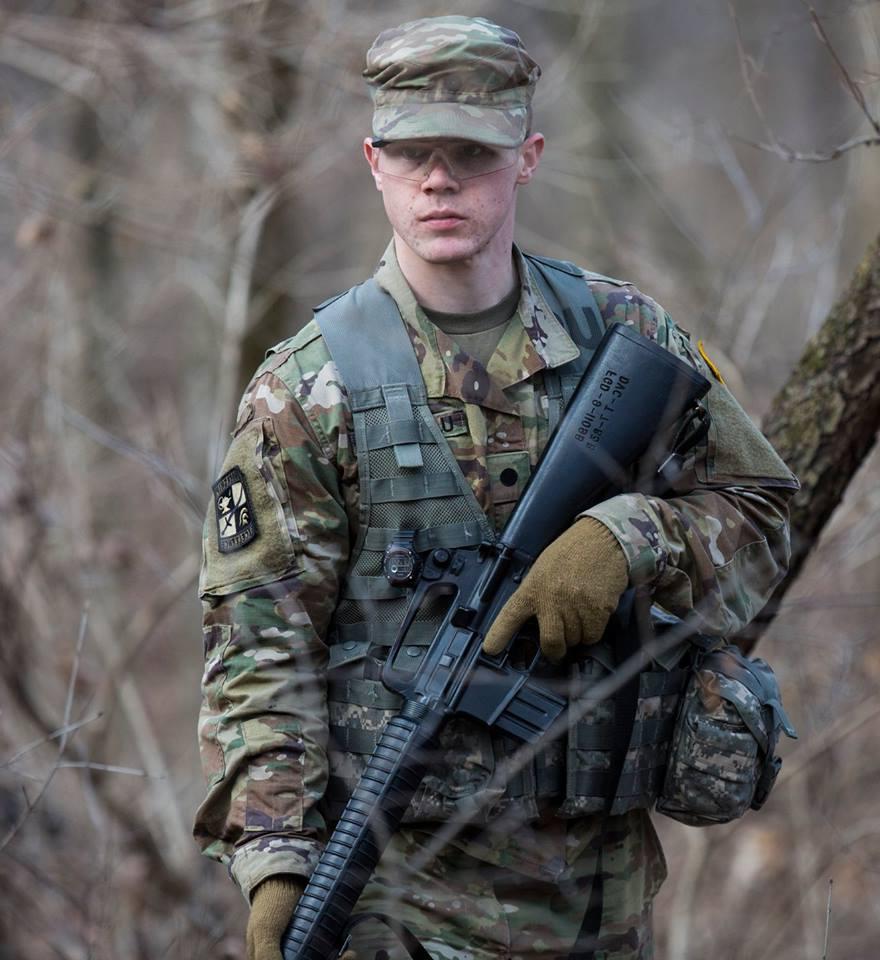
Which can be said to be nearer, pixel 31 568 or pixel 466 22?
pixel 466 22

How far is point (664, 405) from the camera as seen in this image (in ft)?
9.32

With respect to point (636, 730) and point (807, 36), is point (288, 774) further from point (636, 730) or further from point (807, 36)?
point (807, 36)

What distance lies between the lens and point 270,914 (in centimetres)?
257

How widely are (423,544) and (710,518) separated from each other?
597 mm

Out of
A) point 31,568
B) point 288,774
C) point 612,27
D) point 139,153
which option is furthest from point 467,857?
point 612,27

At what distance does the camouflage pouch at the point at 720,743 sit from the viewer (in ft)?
9.36

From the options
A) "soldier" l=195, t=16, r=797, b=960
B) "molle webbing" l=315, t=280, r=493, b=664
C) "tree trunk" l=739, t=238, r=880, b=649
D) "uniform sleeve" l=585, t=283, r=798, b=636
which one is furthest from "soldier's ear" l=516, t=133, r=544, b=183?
"tree trunk" l=739, t=238, r=880, b=649

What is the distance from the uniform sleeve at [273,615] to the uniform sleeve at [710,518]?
21.9 inches

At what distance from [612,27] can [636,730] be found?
28.5 ft

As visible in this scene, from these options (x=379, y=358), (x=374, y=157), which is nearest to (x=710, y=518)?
(x=379, y=358)

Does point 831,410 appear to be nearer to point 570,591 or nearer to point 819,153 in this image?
point 819,153

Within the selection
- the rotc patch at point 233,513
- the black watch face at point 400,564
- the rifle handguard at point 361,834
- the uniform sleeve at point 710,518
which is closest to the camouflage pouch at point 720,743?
the uniform sleeve at point 710,518

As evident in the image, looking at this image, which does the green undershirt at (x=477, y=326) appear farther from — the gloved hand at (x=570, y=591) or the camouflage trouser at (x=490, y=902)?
the camouflage trouser at (x=490, y=902)

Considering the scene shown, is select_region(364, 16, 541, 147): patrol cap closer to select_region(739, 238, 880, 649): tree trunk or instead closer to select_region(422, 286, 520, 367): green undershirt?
select_region(422, 286, 520, 367): green undershirt
